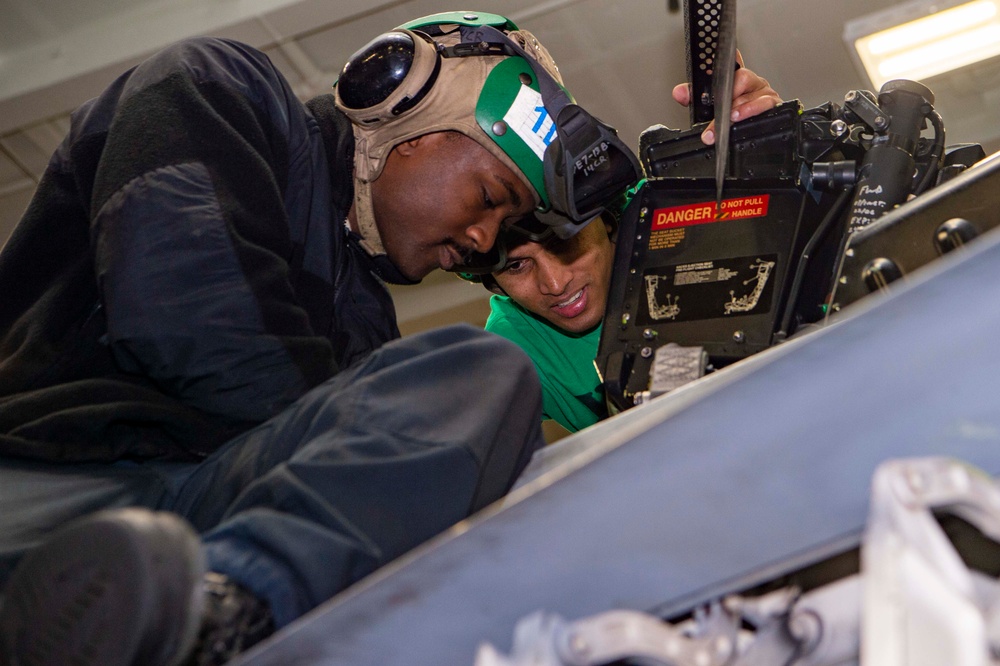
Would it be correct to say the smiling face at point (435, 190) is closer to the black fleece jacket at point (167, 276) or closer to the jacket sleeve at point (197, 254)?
the black fleece jacket at point (167, 276)

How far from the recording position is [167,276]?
4.00 feet

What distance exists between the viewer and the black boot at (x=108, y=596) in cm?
67

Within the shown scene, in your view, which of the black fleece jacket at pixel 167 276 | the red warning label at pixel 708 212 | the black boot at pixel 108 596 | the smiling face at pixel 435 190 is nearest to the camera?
the black boot at pixel 108 596

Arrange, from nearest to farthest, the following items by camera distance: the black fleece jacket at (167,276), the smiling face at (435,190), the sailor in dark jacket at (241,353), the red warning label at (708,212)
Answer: the sailor in dark jacket at (241,353), the black fleece jacket at (167,276), the red warning label at (708,212), the smiling face at (435,190)

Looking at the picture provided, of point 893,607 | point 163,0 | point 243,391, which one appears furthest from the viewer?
point 163,0

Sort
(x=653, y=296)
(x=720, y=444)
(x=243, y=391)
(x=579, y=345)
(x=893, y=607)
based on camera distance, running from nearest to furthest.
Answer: (x=893, y=607) → (x=720, y=444) → (x=243, y=391) → (x=653, y=296) → (x=579, y=345)

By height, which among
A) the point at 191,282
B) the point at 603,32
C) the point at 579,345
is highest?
the point at 191,282

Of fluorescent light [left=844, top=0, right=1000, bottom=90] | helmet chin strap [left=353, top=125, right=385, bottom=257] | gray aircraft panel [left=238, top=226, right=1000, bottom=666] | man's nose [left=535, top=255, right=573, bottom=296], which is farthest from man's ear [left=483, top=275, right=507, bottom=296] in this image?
fluorescent light [left=844, top=0, right=1000, bottom=90]

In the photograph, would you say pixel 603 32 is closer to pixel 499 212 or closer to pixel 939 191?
pixel 499 212

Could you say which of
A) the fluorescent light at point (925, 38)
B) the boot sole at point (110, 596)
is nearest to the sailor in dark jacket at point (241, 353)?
the boot sole at point (110, 596)

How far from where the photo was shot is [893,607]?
646mm

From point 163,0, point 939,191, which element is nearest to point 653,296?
point 939,191

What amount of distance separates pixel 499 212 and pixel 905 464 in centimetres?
135

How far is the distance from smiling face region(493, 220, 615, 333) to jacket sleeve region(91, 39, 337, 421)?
96cm
